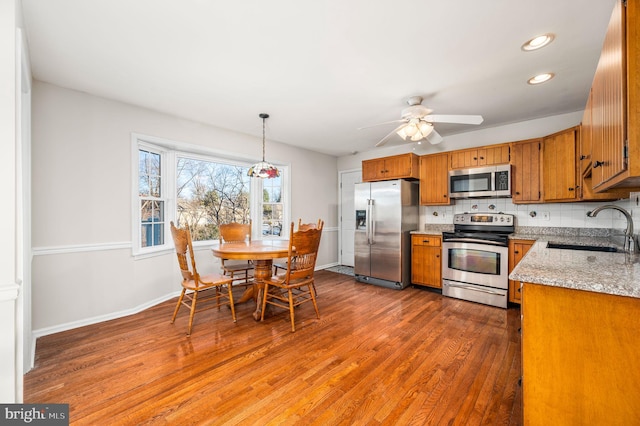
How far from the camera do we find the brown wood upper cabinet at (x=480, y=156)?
12.4ft

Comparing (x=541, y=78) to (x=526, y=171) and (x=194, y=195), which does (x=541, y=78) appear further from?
(x=194, y=195)

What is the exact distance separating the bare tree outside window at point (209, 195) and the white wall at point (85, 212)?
0.60 metres

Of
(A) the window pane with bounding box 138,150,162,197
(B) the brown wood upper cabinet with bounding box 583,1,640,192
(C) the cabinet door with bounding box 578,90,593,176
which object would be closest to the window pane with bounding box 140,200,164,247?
(A) the window pane with bounding box 138,150,162,197

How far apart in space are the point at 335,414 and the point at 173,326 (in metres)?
2.03

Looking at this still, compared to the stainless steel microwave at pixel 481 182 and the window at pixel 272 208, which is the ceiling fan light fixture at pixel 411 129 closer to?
the stainless steel microwave at pixel 481 182

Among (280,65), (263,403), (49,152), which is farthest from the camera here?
(49,152)

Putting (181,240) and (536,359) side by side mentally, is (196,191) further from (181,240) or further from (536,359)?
(536,359)

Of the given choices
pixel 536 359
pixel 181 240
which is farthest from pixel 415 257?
pixel 181 240

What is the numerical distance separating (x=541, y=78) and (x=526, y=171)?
4.34 ft

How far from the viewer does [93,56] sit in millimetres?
2312

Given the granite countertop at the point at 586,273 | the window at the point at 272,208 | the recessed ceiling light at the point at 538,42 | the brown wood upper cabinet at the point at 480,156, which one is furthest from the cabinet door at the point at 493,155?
the window at the point at 272,208

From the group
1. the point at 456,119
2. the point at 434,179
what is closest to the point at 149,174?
the point at 456,119

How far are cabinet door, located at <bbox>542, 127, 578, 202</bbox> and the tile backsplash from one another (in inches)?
15.1

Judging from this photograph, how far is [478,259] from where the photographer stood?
3.71 meters
